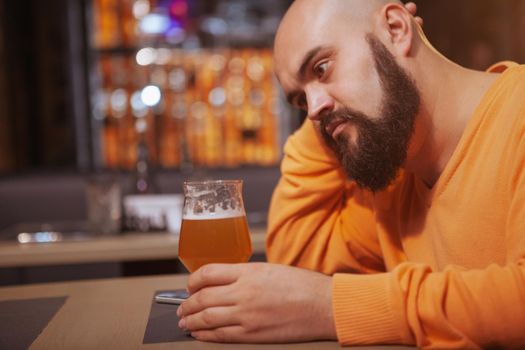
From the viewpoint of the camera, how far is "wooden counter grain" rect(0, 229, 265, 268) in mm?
2383

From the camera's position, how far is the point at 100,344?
1078 millimetres

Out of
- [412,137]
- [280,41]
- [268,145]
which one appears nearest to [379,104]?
[412,137]

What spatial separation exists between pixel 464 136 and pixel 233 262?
47cm

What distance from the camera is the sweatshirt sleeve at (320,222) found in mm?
1655

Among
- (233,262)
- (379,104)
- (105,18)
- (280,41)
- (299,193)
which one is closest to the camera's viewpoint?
(233,262)

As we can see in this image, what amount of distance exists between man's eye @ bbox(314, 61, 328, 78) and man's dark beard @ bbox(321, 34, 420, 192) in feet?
0.28

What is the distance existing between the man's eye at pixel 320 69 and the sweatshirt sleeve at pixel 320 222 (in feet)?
0.97

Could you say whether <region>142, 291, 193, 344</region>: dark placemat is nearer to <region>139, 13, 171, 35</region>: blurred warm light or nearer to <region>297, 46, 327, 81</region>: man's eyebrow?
<region>297, 46, 327, 81</region>: man's eyebrow

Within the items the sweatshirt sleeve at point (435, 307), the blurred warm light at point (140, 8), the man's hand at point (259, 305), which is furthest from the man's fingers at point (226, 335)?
the blurred warm light at point (140, 8)

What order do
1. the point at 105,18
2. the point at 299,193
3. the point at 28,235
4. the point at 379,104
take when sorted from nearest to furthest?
the point at 379,104 → the point at 299,193 → the point at 28,235 → the point at 105,18

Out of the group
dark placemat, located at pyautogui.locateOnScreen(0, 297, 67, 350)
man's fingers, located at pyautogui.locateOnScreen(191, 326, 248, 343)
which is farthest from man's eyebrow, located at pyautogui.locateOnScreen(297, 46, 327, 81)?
dark placemat, located at pyautogui.locateOnScreen(0, 297, 67, 350)

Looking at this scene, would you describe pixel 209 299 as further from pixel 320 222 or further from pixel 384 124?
pixel 320 222

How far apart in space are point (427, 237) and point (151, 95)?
4235 millimetres

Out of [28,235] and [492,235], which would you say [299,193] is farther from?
[28,235]
